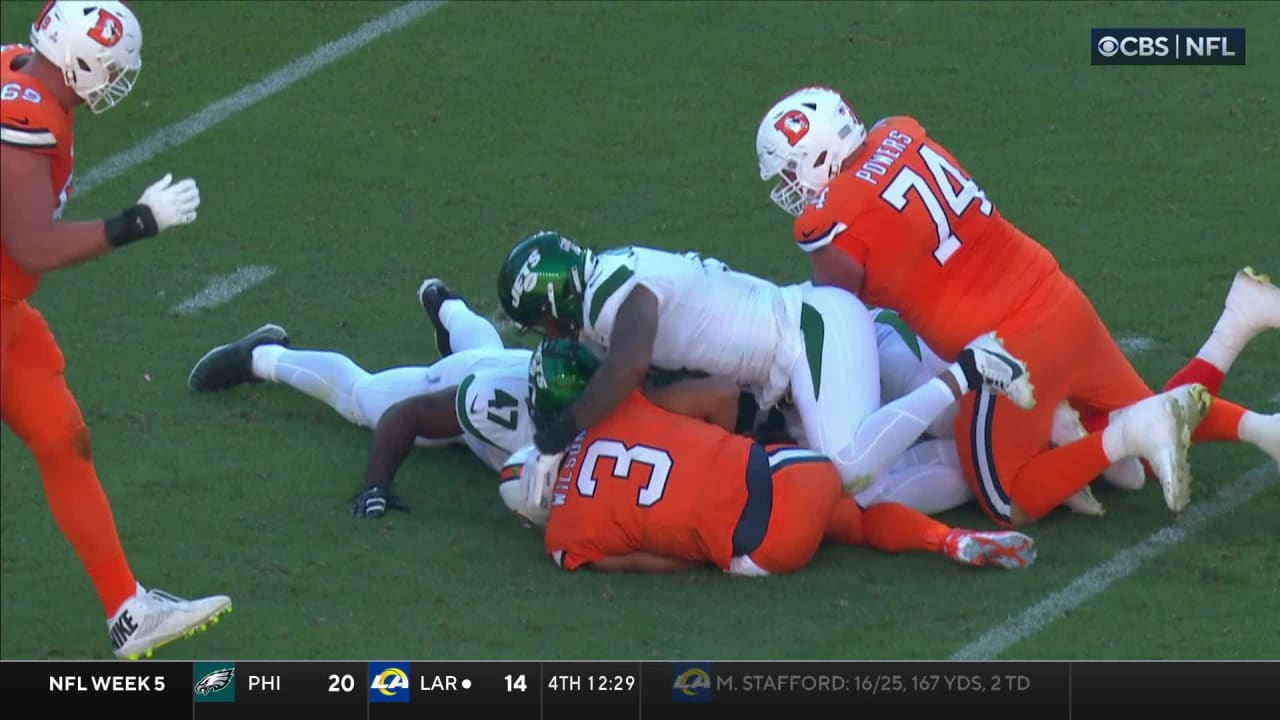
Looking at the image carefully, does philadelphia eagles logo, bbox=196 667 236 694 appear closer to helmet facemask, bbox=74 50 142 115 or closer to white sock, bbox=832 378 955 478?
helmet facemask, bbox=74 50 142 115

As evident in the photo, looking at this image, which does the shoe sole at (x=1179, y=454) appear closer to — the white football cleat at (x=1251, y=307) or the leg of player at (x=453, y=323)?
the white football cleat at (x=1251, y=307)

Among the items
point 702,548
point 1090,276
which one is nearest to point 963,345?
point 702,548

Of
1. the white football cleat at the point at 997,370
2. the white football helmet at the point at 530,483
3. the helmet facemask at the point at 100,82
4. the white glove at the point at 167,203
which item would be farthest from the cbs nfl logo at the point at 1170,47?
the white glove at the point at 167,203

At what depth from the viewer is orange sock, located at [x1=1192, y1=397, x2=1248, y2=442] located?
6.14m

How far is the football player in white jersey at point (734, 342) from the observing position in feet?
19.3

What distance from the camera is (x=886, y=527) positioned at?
19.5 feet

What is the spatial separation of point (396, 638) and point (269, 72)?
415 cm

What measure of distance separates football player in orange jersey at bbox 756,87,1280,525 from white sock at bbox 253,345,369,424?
1.47 m

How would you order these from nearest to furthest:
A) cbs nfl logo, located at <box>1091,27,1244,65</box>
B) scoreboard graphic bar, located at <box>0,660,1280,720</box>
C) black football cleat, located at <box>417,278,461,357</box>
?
scoreboard graphic bar, located at <box>0,660,1280,720</box>, black football cleat, located at <box>417,278,461,357</box>, cbs nfl logo, located at <box>1091,27,1244,65</box>

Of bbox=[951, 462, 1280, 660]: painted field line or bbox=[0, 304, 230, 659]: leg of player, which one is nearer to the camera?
bbox=[0, 304, 230, 659]: leg of player

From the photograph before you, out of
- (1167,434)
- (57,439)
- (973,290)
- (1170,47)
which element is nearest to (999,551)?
(1167,434)

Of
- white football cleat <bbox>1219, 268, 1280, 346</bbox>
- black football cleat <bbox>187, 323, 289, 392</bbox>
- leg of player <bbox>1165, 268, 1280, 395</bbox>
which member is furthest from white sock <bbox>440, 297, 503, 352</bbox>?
white football cleat <bbox>1219, 268, 1280, 346</bbox>

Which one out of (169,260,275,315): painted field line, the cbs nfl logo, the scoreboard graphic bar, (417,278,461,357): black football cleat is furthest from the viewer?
the cbs nfl logo

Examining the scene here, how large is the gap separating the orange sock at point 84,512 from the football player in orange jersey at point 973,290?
1.96 metres
